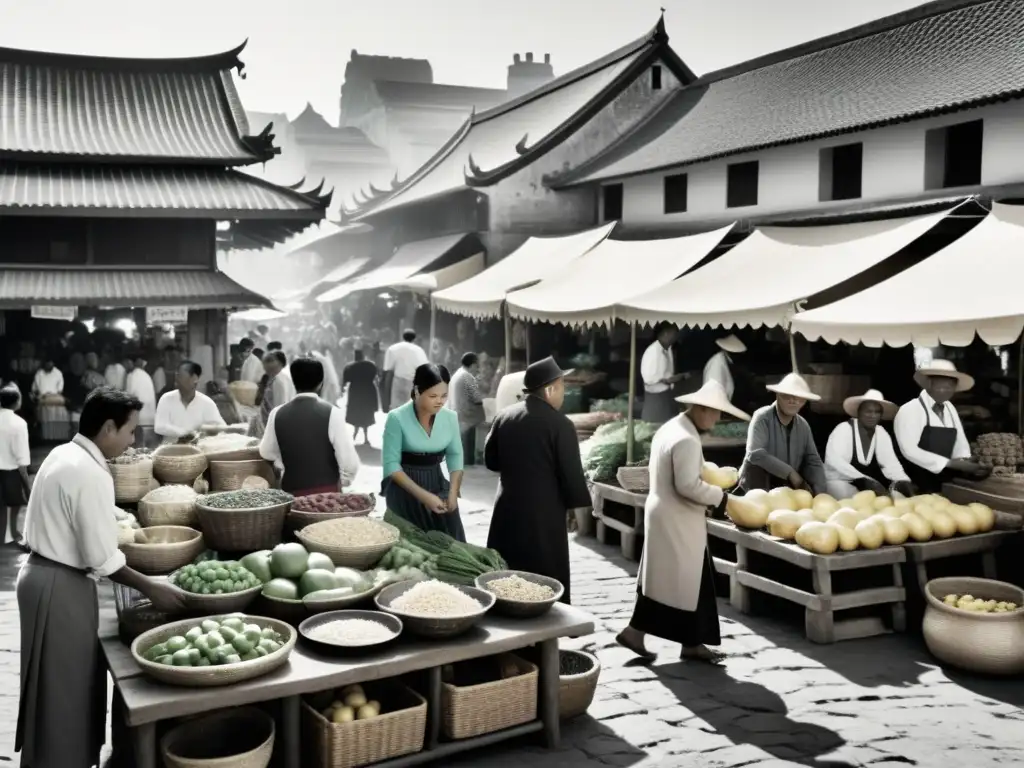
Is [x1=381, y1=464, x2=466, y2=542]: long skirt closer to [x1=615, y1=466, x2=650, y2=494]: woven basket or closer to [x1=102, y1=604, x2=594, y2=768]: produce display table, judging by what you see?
[x1=102, y1=604, x2=594, y2=768]: produce display table

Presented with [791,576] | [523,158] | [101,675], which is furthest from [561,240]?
[101,675]

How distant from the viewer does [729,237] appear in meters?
12.9

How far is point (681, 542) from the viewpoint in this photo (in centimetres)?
601

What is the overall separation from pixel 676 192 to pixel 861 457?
38.0 feet

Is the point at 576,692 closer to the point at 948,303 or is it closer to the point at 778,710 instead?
the point at 778,710

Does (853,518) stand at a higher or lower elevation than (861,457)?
lower

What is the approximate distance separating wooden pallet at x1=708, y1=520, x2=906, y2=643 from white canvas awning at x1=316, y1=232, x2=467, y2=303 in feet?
48.4

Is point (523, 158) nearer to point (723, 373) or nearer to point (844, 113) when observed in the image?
point (844, 113)

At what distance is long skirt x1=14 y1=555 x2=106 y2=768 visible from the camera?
4117 mm

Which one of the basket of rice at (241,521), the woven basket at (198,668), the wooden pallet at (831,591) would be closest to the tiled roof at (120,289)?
the basket of rice at (241,521)

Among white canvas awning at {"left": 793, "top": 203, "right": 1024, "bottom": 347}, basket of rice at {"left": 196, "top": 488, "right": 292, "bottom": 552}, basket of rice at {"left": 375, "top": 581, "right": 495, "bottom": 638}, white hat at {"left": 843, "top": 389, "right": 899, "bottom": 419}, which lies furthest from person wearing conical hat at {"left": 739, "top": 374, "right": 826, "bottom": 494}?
basket of rice at {"left": 196, "top": 488, "right": 292, "bottom": 552}

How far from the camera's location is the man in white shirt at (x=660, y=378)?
11.9 metres

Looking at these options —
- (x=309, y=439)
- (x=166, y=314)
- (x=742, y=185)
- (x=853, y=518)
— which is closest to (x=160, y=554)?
(x=309, y=439)

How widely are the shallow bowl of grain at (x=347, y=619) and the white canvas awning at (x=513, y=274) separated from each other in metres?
10.7
